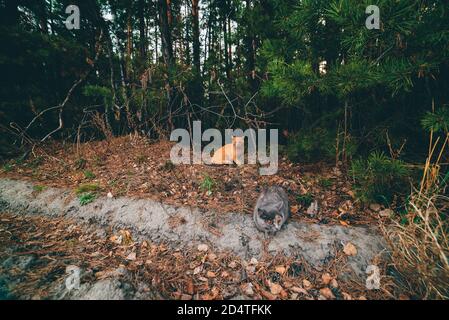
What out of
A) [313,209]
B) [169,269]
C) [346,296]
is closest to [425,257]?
[346,296]

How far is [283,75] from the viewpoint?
218 centimetres

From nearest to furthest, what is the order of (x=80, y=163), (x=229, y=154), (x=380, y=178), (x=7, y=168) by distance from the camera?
(x=380, y=178), (x=229, y=154), (x=80, y=163), (x=7, y=168)

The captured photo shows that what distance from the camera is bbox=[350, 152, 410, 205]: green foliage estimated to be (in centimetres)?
190

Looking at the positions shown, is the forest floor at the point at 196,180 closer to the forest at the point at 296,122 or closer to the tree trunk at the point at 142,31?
the forest at the point at 296,122

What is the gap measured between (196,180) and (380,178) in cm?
212

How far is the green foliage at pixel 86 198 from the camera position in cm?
281

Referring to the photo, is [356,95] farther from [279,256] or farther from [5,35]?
[5,35]

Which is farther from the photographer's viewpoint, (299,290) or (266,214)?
(266,214)

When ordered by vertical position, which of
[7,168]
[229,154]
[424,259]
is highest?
[229,154]

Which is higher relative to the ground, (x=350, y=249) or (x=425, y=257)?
(x=425, y=257)

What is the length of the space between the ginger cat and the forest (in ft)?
0.52

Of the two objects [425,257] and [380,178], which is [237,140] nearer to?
[380,178]

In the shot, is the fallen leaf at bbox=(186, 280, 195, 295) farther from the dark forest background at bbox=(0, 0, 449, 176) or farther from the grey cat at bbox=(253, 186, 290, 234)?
the dark forest background at bbox=(0, 0, 449, 176)

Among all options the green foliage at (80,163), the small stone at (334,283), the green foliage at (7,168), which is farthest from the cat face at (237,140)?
the green foliage at (7,168)
